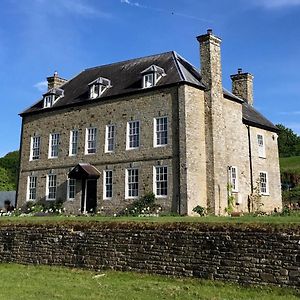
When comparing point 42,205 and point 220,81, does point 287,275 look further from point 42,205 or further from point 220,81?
point 42,205

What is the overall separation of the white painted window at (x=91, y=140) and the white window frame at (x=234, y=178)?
379 inches

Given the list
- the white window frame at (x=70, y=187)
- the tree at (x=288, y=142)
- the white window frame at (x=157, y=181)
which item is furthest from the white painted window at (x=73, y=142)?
the tree at (x=288, y=142)

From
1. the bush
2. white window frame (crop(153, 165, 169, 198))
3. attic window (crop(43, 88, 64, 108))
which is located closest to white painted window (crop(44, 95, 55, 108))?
attic window (crop(43, 88, 64, 108))

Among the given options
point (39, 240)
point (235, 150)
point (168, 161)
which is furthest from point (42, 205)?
point (39, 240)

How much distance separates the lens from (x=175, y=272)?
1239 centimetres

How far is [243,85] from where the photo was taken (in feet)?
122

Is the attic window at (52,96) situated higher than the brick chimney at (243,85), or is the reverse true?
the brick chimney at (243,85)

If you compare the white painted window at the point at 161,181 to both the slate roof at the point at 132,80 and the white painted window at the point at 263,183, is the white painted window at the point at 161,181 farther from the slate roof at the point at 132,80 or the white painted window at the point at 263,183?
the white painted window at the point at 263,183

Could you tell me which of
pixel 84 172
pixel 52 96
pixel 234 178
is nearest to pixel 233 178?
pixel 234 178

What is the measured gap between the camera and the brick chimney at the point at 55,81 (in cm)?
3672

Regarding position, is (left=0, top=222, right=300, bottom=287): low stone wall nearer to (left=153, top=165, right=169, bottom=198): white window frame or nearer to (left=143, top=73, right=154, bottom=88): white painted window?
(left=153, top=165, right=169, bottom=198): white window frame

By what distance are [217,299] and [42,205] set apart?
24000 millimetres

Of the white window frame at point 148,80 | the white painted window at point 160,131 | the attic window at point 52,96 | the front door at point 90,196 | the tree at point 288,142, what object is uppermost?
the tree at point 288,142

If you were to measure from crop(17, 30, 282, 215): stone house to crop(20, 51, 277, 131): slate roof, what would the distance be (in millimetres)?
104
